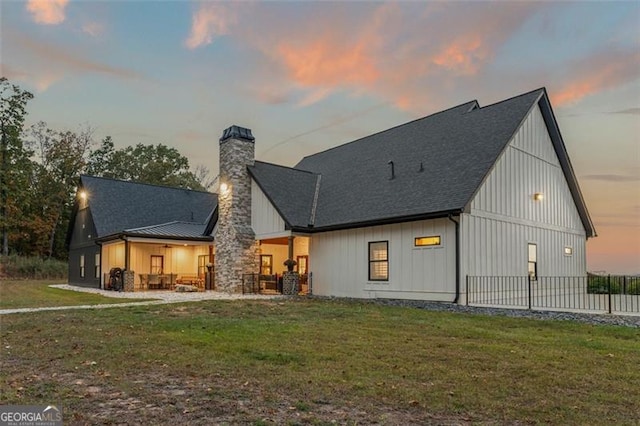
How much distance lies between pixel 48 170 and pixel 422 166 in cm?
3902

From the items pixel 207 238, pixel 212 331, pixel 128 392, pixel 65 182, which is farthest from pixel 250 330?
pixel 65 182

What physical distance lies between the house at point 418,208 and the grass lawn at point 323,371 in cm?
439

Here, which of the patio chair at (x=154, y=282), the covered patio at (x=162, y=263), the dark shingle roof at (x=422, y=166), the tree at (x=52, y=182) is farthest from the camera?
the tree at (x=52, y=182)

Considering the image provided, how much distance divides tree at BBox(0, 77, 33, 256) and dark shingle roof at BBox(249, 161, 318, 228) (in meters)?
25.0

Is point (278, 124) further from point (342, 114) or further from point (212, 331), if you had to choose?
point (212, 331)

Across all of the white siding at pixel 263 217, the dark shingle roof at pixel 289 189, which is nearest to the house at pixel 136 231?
the white siding at pixel 263 217

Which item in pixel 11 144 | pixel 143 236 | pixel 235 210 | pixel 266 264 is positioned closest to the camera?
pixel 235 210

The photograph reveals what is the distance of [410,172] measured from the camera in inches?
624

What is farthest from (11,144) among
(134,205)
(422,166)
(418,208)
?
(418,208)

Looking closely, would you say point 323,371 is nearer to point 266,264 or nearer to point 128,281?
point 266,264

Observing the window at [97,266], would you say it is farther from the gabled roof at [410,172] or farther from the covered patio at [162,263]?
the gabled roof at [410,172]

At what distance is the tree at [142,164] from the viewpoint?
46.4 metres

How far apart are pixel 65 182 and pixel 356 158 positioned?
34.2 metres

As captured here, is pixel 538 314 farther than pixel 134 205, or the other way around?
pixel 134 205
